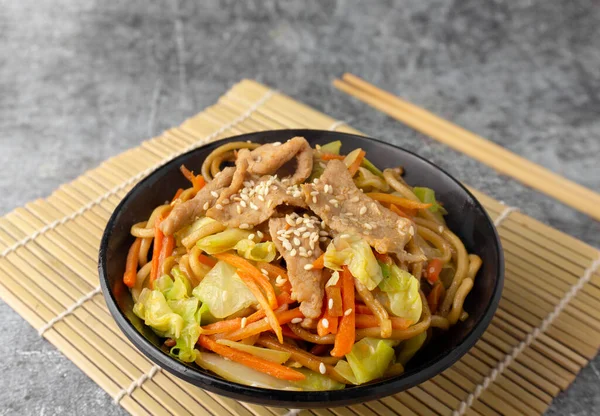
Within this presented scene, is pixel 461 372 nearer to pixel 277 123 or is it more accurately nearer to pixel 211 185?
pixel 211 185

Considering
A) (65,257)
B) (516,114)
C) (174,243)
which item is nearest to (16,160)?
(65,257)

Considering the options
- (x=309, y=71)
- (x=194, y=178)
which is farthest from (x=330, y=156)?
(x=309, y=71)

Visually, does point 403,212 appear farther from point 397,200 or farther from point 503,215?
point 503,215

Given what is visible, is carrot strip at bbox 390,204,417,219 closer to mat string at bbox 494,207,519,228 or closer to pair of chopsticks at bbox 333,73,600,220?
mat string at bbox 494,207,519,228

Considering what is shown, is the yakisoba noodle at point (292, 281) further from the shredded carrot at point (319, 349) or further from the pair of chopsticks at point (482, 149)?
the pair of chopsticks at point (482, 149)

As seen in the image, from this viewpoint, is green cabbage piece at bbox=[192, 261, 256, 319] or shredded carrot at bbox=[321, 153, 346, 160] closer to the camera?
green cabbage piece at bbox=[192, 261, 256, 319]

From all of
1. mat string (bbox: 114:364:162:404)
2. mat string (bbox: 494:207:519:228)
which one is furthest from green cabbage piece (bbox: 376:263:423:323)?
A: mat string (bbox: 494:207:519:228)
